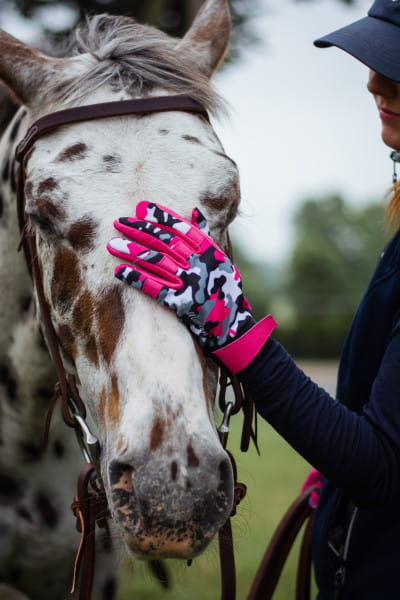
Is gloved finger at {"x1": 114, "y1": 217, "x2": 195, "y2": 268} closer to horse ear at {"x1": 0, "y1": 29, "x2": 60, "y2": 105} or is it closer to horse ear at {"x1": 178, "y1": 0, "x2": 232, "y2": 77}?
horse ear at {"x1": 0, "y1": 29, "x2": 60, "y2": 105}

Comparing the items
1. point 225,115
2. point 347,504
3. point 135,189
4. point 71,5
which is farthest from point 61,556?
point 71,5

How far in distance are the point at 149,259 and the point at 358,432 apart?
0.76 m

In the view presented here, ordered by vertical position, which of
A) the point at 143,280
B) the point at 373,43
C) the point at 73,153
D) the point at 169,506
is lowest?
the point at 169,506

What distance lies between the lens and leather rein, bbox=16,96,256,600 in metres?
1.97

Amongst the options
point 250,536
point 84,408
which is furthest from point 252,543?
point 84,408

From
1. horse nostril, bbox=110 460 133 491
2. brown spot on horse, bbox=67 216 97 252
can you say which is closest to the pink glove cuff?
horse nostril, bbox=110 460 133 491

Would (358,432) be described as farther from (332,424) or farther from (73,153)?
A: (73,153)

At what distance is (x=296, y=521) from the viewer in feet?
8.48

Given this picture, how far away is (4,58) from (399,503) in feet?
6.65

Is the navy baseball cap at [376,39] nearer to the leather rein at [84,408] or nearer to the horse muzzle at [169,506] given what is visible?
the leather rein at [84,408]

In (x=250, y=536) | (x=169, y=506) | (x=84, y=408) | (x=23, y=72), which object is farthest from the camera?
(x=250, y=536)

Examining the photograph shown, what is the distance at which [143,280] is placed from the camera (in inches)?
65.5

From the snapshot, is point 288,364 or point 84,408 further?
point 84,408

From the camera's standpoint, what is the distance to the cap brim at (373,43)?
1.84m
